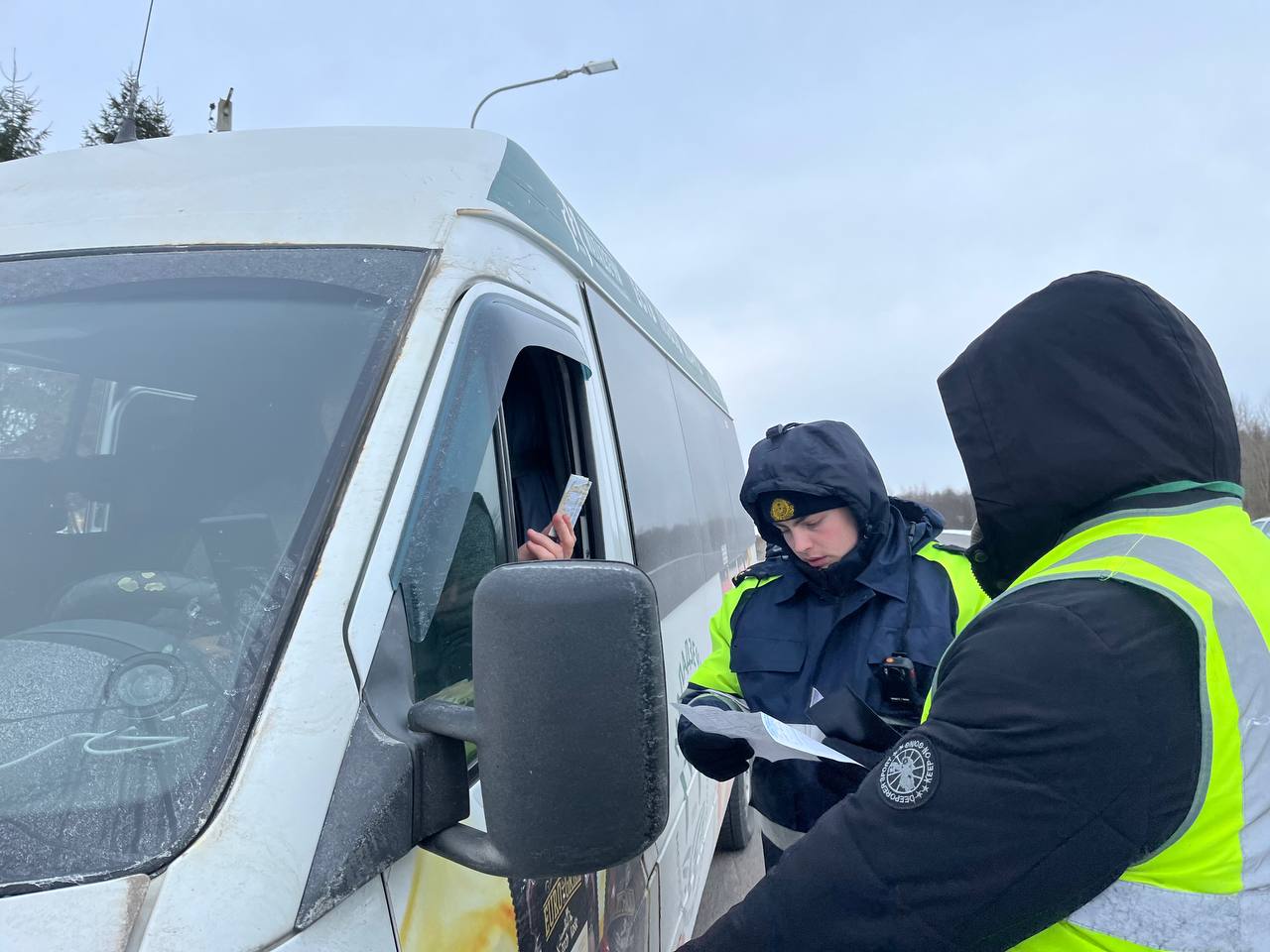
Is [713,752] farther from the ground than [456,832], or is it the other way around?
[456,832]

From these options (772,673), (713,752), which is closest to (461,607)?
(713,752)

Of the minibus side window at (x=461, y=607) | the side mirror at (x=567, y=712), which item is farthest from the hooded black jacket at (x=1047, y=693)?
the minibus side window at (x=461, y=607)

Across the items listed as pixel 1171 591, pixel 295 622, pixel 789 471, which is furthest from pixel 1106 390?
pixel 789 471

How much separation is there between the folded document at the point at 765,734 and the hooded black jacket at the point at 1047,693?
0.43 metres

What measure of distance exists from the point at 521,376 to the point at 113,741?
1.33 m

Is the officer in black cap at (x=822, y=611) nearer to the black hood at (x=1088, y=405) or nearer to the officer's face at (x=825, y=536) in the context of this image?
the officer's face at (x=825, y=536)

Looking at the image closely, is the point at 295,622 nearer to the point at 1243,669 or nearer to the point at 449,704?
the point at 449,704

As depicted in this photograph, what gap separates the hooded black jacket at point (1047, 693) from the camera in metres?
1.05

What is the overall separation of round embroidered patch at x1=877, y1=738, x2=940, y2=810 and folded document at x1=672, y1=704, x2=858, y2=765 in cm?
47

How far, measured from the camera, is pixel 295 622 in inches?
48.6

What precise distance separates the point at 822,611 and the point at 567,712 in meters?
1.57

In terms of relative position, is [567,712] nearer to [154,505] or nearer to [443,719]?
[443,719]

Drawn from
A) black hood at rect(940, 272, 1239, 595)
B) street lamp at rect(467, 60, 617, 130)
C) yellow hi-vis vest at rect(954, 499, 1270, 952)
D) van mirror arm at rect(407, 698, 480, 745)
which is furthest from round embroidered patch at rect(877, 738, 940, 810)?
street lamp at rect(467, 60, 617, 130)

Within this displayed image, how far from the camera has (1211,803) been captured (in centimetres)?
107
